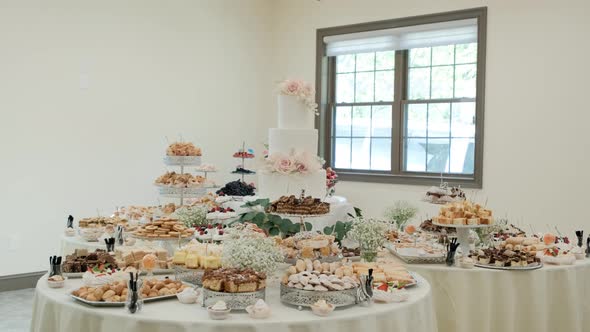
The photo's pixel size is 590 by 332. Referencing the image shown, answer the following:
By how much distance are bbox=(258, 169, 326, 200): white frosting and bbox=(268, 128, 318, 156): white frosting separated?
198 mm

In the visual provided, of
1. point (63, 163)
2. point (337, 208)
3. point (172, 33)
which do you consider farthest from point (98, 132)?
point (337, 208)

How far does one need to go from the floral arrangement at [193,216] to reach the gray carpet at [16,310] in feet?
5.55

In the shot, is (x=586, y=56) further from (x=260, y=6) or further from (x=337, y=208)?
(x=260, y=6)

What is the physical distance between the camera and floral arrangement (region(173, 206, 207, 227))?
4.91m

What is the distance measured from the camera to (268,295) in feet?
9.91

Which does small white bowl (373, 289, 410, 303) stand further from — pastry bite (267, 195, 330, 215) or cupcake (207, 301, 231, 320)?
pastry bite (267, 195, 330, 215)

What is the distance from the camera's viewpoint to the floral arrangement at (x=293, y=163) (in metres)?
4.48

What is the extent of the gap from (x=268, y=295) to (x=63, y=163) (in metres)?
4.75

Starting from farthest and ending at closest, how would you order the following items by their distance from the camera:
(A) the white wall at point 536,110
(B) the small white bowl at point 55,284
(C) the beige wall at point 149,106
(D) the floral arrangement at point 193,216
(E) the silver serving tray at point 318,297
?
(A) the white wall at point 536,110 < (C) the beige wall at point 149,106 < (D) the floral arrangement at point 193,216 < (B) the small white bowl at point 55,284 < (E) the silver serving tray at point 318,297

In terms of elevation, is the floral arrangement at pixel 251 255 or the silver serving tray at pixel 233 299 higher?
the floral arrangement at pixel 251 255

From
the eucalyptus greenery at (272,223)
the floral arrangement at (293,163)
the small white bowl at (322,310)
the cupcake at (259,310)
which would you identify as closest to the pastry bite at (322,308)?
the small white bowl at (322,310)

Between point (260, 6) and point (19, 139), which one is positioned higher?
point (260, 6)

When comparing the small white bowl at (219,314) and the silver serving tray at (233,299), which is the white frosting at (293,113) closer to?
the silver serving tray at (233,299)

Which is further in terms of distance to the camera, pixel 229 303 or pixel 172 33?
pixel 172 33
